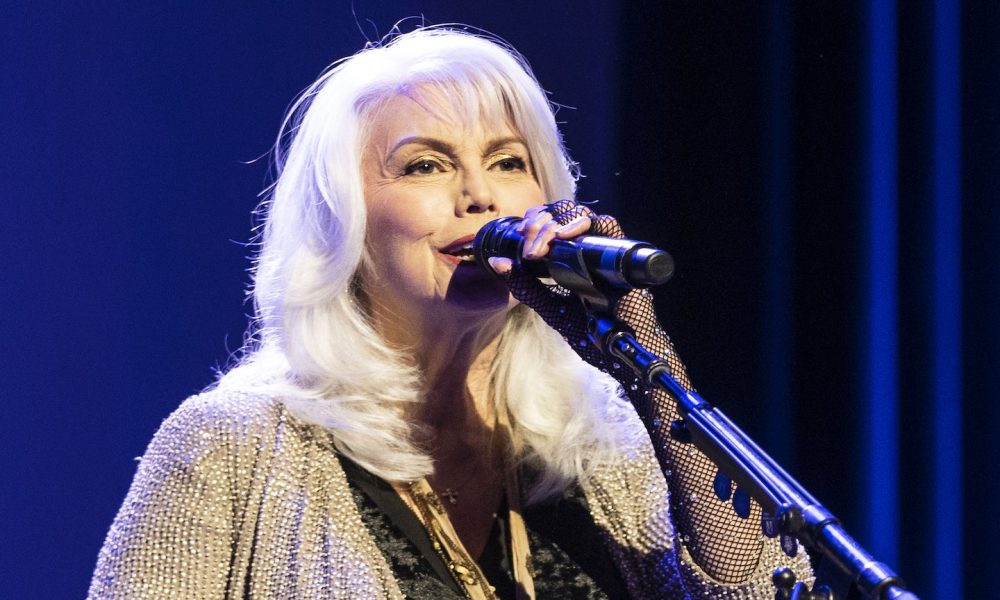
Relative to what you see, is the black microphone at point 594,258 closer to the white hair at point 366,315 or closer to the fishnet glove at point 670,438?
the fishnet glove at point 670,438

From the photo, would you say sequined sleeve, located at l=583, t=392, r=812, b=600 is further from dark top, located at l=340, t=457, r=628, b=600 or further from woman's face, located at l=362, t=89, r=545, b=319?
woman's face, located at l=362, t=89, r=545, b=319

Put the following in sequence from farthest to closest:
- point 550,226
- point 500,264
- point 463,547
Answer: point 463,547 → point 500,264 → point 550,226

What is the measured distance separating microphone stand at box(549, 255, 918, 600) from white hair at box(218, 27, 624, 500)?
66cm

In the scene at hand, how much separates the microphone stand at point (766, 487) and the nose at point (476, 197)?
1.71 ft

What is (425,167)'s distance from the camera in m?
1.68

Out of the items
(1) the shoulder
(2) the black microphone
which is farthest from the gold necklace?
(2) the black microphone

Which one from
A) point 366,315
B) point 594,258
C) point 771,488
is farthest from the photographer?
point 366,315

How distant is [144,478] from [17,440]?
1.56ft

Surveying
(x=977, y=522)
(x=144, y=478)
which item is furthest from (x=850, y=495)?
(x=144, y=478)

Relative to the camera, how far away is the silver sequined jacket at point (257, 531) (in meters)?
1.51

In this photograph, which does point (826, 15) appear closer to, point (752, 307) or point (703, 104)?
point (703, 104)

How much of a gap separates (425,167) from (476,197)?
12cm

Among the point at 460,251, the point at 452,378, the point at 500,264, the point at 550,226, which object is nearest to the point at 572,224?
the point at 550,226

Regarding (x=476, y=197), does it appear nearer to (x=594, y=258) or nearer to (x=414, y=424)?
(x=414, y=424)
